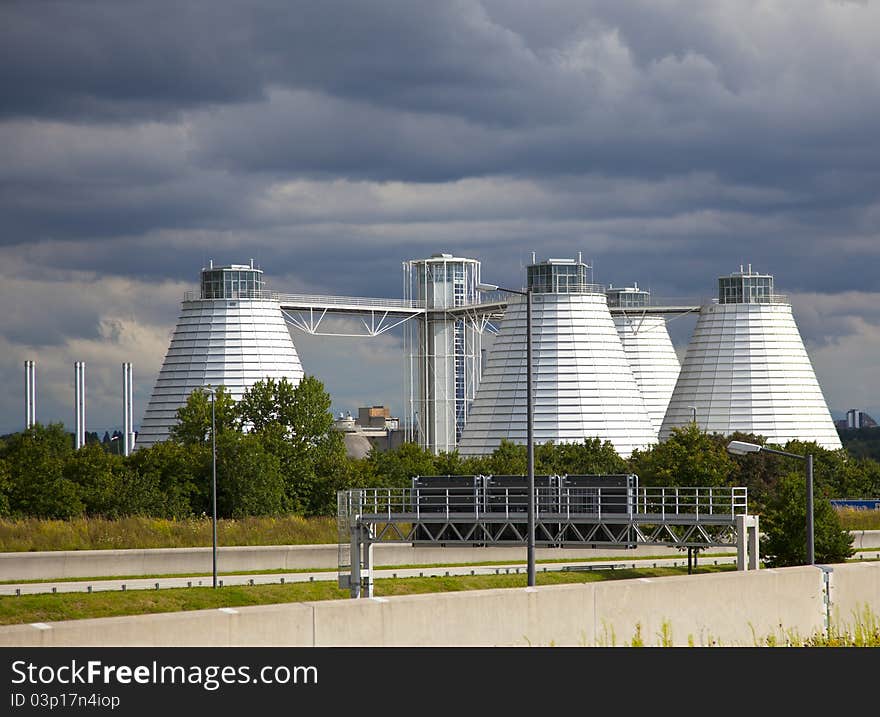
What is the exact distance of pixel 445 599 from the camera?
15.1 meters

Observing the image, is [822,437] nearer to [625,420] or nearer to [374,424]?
[625,420]

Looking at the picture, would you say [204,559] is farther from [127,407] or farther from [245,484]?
[127,407]

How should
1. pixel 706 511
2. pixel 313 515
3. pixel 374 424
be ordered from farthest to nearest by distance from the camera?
pixel 374 424, pixel 313 515, pixel 706 511

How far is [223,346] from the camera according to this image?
404 ft

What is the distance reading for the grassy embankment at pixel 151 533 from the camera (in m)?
61.2

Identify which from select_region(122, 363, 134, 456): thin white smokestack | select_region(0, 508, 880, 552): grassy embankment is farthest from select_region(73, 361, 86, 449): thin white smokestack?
select_region(0, 508, 880, 552): grassy embankment

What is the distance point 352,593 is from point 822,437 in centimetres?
9318

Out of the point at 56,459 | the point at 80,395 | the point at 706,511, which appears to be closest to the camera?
the point at 706,511

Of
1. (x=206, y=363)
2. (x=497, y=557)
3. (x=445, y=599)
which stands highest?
(x=206, y=363)

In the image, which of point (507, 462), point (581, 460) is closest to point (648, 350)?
point (581, 460)

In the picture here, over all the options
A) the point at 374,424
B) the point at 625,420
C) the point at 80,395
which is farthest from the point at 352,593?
the point at 374,424

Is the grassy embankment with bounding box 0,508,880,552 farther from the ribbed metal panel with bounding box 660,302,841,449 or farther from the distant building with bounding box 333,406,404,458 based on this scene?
the distant building with bounding box 333,406,404,458

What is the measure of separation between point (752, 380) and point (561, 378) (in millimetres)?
20971
